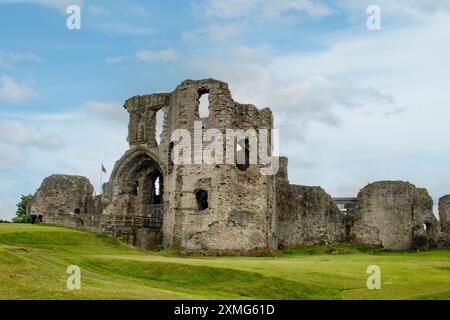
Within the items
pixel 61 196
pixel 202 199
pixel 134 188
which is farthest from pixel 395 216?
pixel 61 196

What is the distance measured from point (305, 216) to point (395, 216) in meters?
6.02

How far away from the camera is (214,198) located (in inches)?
1444

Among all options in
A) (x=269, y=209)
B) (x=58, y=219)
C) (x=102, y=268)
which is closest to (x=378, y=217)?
(x=269, y=209)

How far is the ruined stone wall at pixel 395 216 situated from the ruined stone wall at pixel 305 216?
176 centimetres

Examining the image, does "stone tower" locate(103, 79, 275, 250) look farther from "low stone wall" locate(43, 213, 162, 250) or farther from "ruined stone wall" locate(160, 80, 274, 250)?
"low stone wall" locate(43, 213, 162, 250)

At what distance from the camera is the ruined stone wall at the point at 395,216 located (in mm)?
45375

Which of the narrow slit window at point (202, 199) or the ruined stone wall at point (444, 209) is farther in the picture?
the ruined stone wall at point (444, 209)

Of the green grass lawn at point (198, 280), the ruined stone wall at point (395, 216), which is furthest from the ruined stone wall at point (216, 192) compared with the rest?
the ruined stone wall at point (395, 216)

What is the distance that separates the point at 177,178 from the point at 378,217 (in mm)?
15351
